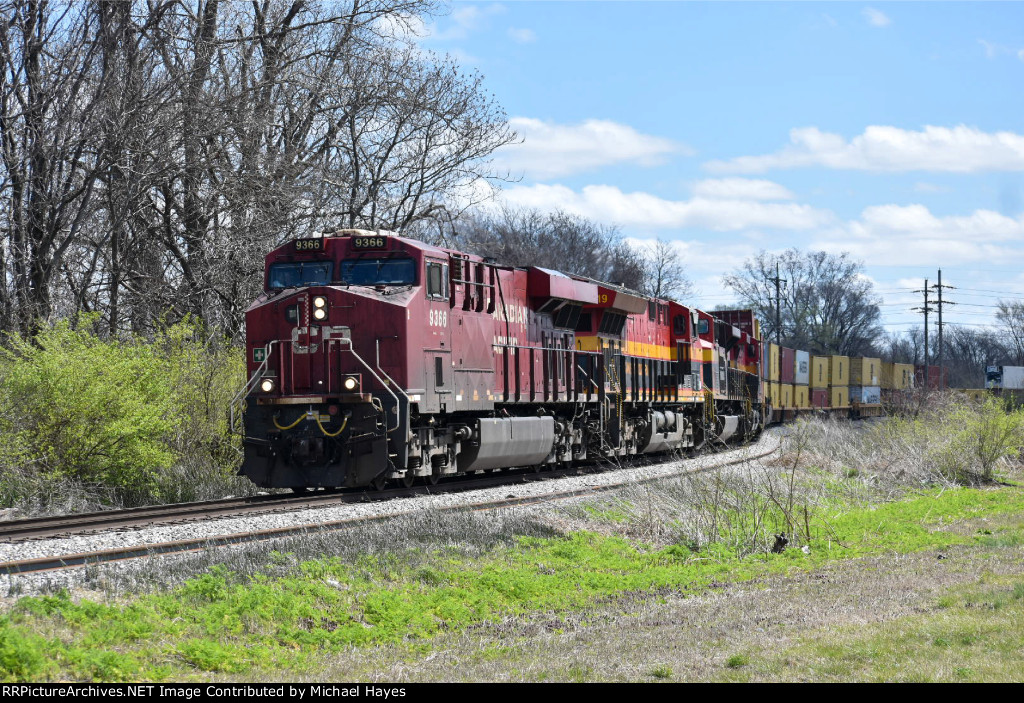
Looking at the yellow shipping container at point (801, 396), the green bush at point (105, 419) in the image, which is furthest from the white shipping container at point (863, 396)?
the green bush at point (105, 419)

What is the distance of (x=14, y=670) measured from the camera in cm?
639

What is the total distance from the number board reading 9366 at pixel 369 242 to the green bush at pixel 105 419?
4012 millimetres

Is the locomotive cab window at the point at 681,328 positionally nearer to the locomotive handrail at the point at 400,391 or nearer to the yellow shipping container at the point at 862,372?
the locomotive handrail at the point at 400,391

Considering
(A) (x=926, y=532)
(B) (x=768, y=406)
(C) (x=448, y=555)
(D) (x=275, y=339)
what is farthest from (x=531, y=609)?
(B) (x=768, y=406)

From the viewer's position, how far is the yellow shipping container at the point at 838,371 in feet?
189

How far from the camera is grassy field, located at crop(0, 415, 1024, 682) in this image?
682 centimetres

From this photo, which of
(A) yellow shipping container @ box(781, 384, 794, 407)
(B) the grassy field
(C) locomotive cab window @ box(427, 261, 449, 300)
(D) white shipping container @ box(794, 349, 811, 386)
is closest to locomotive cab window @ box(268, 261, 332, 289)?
(C) locomotive cab window @ box(427, 261, 449, 300)

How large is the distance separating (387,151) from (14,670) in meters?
24.7

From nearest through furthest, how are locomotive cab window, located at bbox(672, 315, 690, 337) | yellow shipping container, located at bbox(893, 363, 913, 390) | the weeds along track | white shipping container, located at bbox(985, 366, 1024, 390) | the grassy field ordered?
the grassy field, the weeds along track, locomotive cab window, located at bbox(672, 315, 690, 337), yellow shipping container, located at bbox(893, 363, 913, 390), white shipping container, located at bbox(985, 366, 1024, 390)

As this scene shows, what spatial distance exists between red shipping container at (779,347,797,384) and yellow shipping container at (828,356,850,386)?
6.82m

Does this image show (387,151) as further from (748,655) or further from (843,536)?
(748,655)

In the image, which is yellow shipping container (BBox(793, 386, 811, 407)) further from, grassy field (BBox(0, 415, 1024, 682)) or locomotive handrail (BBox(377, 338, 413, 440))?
locomotive handrail (BBox(377, 338, 413, 440))

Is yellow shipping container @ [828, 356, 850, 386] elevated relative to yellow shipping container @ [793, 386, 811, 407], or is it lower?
elevated

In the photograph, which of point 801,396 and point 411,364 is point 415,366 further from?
point 801,396
